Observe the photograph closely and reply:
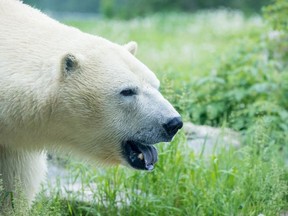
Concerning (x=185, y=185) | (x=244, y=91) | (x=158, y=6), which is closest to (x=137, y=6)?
(x=158, y=6)

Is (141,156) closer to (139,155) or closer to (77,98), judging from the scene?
(139,155)

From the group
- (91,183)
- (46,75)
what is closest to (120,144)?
(46,75)

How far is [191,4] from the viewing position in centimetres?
2117

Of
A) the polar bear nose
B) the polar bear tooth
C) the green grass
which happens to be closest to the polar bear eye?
the polar bear nose

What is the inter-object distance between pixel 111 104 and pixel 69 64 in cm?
29

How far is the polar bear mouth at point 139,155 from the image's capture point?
3.74 m

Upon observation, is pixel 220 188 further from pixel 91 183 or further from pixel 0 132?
pixel 0 132

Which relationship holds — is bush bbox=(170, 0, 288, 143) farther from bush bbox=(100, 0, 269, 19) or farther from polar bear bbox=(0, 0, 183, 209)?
bush bbox=(100, 0, 269, 19)

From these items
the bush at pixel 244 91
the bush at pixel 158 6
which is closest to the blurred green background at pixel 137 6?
the bush at pixel 158 6

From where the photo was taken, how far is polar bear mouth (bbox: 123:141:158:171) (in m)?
3.74

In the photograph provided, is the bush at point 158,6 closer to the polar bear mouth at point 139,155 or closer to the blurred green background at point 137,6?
the blurred green background at point 137,6

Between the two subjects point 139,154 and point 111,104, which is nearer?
point 111,104

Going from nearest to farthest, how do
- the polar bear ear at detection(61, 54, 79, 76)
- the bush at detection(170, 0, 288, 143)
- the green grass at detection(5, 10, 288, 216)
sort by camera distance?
the polar bear ear at detection(61, 54, 79, 76)
the green grass at detection(5, 10, 288, 216)
the bush at detection(170, 0, 288, 143)

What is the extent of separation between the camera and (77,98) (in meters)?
3.57
